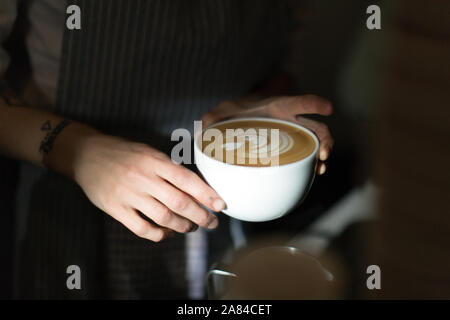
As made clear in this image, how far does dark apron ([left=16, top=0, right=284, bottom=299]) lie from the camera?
548 millimetres

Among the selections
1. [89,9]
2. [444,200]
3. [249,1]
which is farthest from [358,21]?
[444,200]

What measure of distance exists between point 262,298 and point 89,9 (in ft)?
1.34

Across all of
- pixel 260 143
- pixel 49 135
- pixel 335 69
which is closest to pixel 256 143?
pixel 260 143

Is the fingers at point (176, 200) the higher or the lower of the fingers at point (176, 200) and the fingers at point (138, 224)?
the higher

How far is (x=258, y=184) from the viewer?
0.36 metres

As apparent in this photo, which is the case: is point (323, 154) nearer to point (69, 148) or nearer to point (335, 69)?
point (69, 148)

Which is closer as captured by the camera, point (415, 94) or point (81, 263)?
point (415, 94)

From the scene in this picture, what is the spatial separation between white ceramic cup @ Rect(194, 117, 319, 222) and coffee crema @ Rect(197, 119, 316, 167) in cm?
2

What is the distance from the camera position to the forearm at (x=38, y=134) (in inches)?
18.5

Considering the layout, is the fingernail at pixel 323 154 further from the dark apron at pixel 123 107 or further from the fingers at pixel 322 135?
the dark apron at pixel 123 107

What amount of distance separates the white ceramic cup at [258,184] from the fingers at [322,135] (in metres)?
0.02

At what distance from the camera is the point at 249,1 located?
2.21 feet

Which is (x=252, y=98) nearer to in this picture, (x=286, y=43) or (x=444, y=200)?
(x=286, y=43)

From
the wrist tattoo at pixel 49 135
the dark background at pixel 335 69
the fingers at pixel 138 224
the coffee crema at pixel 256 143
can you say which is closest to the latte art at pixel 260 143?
the coffee crema at pixel 256 143
